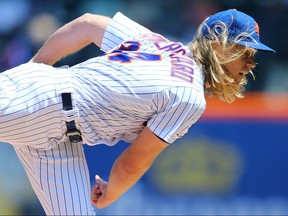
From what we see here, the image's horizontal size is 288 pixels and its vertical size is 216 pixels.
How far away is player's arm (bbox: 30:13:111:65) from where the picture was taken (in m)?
3.79

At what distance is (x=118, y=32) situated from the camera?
372cm

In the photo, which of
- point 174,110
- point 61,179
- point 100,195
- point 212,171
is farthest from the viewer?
point 212,171

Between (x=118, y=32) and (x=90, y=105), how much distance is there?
1.70 feet

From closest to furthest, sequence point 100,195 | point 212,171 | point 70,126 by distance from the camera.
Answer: point 70,126 < point 100,195 < point 212,171

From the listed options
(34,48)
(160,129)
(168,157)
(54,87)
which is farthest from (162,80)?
(34,48)

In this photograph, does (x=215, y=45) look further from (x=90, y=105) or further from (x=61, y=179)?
(x=61, y=179)

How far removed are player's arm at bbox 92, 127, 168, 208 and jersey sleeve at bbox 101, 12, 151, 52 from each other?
556mm

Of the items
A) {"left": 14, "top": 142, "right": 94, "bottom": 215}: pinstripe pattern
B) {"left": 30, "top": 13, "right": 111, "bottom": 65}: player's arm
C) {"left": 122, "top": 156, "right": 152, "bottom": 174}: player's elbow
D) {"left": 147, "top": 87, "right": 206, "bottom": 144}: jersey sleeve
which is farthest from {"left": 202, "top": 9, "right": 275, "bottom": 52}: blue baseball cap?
{"left": 14, "top": 142, "right": 94, "bottom": 215}: pinstripe pattern

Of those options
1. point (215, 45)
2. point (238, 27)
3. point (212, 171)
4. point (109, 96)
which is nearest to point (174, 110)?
point (109, 96)

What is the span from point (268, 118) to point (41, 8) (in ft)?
9.43

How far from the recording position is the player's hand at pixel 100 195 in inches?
144

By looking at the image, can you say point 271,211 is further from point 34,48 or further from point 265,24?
point 34,48

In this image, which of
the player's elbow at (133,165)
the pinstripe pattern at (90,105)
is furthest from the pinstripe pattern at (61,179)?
the player's elbow at (133,165)

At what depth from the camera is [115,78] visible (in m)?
3.38
